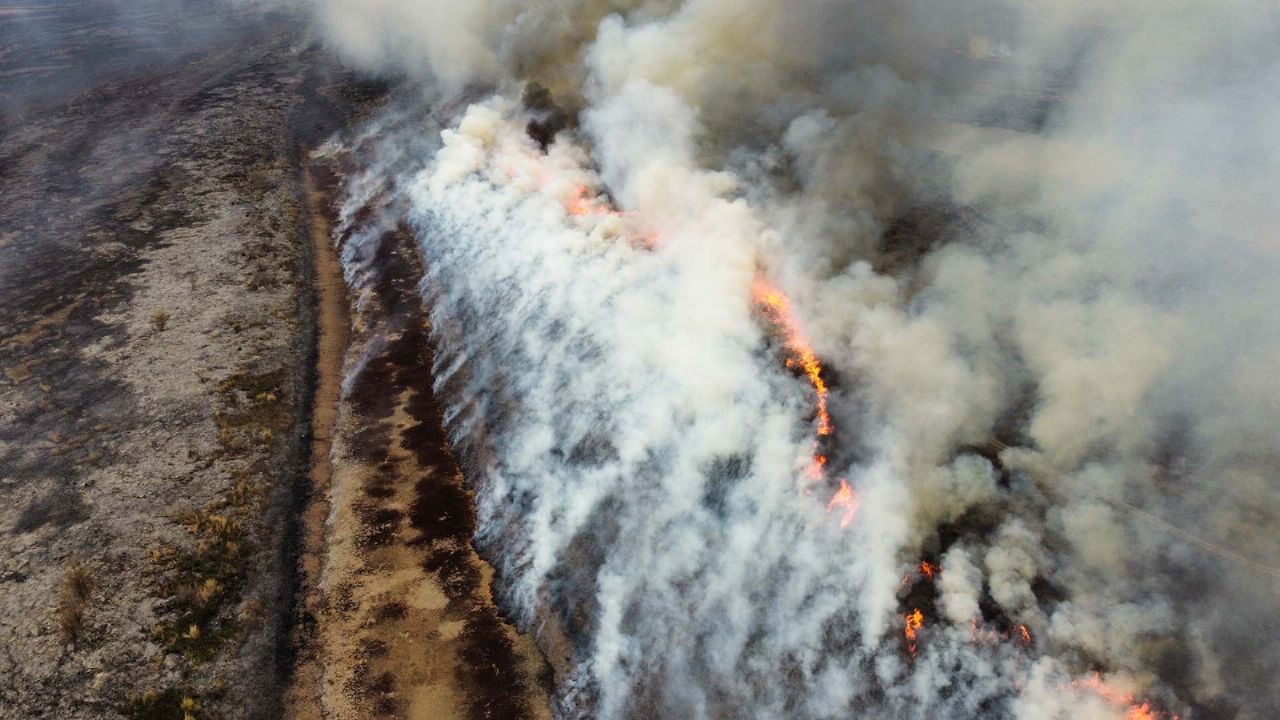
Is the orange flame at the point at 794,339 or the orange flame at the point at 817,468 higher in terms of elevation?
the orange flame at the point at 794,339

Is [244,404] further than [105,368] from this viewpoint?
No

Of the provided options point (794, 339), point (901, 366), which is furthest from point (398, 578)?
point (901, 366)

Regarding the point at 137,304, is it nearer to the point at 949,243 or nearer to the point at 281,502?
the point at 281,502

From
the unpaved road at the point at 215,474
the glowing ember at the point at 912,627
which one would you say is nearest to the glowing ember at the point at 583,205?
the unpaved road at the point at 215,474

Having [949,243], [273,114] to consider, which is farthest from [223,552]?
[273,114]

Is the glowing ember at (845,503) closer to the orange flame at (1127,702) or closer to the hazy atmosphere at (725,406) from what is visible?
the hazy atmosphere at (725,406)

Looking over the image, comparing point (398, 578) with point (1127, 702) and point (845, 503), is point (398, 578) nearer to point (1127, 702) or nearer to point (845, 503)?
point (845, 503)
